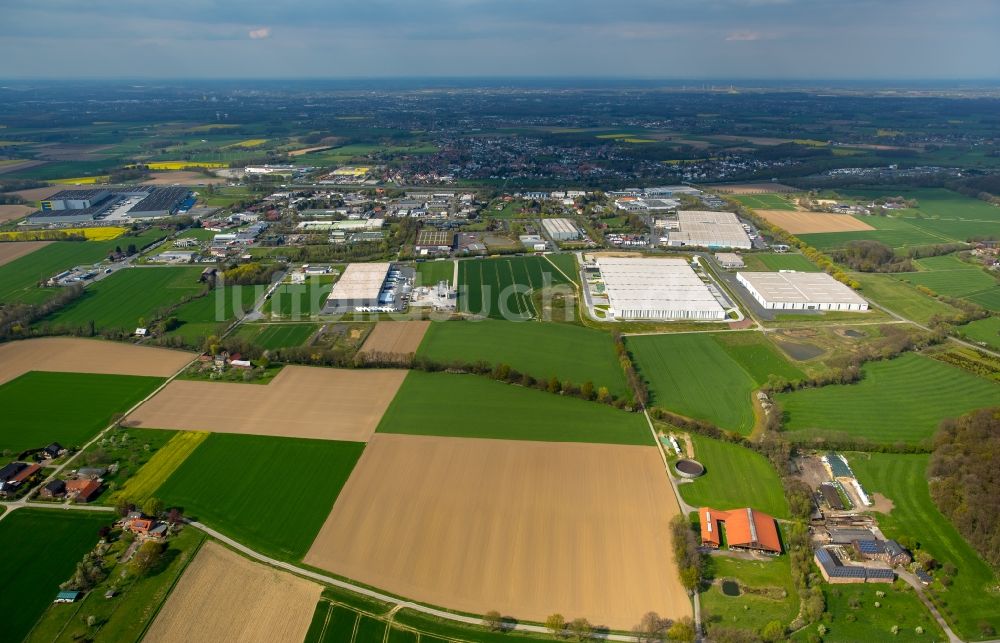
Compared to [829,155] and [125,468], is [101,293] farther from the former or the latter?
[829,155]

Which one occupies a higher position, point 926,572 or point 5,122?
point 5,122

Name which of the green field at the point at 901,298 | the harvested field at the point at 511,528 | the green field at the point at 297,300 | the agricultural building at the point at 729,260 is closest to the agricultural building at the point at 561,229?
the agricultural building at the point at 729,260

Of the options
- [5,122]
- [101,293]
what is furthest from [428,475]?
[5,122]

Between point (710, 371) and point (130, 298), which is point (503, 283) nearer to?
point (710, 371)

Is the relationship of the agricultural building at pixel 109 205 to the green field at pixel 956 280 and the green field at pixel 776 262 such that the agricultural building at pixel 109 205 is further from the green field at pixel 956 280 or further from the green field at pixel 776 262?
the green field at pixel 956 280

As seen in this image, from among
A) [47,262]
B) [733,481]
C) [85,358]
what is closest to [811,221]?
[733,481]

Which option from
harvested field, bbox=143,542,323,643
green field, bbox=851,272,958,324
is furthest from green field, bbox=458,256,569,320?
green field, bbox=851,272,958,324
